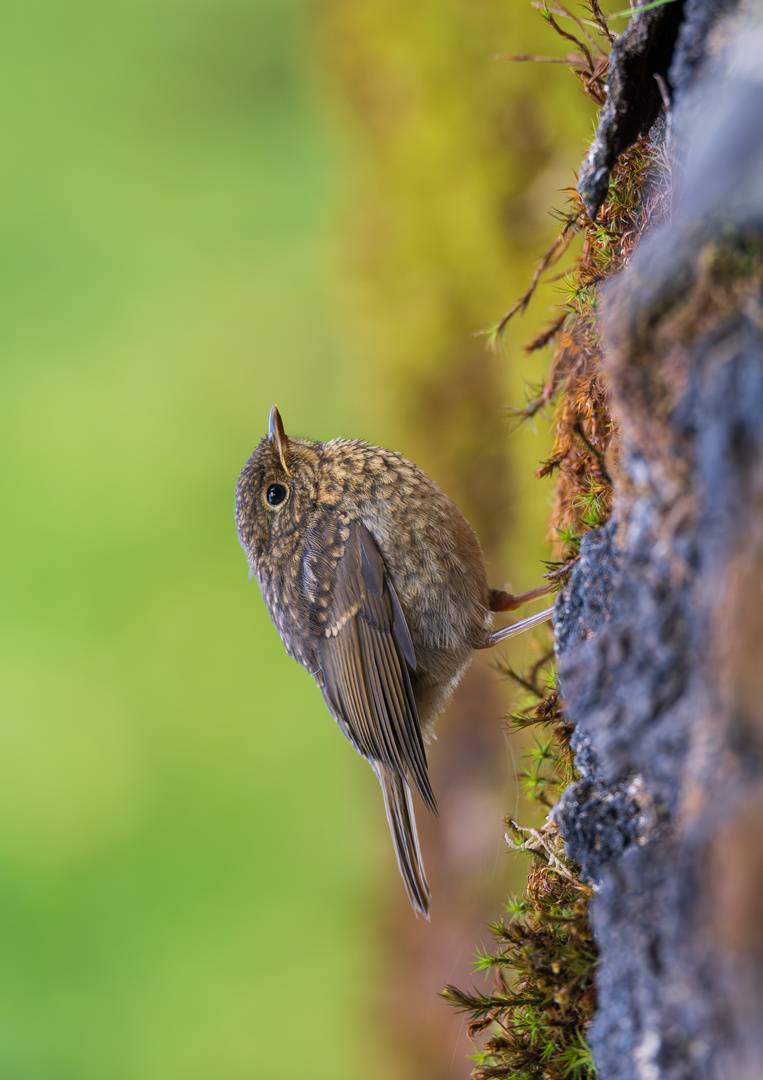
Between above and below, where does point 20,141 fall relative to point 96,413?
above

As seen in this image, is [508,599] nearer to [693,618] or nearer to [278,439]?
[278,439]

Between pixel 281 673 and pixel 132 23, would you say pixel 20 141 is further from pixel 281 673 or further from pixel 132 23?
pixel 281 673

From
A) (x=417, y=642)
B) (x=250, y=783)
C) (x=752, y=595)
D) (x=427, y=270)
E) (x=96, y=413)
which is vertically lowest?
(x=752, y=595)

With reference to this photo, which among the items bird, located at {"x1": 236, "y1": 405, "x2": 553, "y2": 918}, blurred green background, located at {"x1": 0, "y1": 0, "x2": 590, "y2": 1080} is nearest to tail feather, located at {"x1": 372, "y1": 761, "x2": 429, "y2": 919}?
bird, located at {"x1": 236, "y1": 405, "x2": 553, "y2": 918}

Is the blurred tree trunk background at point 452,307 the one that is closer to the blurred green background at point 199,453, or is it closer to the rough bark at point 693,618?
the blurred green background at point 199,453

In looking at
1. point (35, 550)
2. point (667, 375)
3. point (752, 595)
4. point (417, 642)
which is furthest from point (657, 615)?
point (35, 550)

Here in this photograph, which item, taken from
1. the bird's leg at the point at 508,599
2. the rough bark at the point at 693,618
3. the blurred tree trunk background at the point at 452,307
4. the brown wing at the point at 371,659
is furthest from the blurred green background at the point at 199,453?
the rough bark at the point at 693,618

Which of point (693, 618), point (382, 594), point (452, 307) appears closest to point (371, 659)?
point (382, 594)
